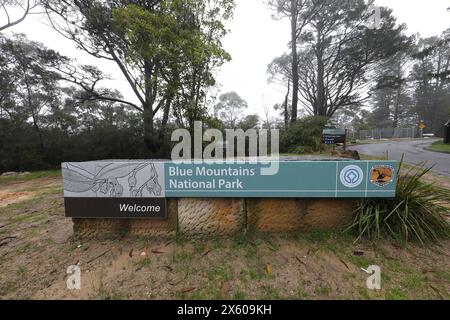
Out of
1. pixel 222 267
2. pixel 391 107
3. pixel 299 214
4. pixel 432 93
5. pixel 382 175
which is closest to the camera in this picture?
pixel 222 267

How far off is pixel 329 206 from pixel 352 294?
115 cm

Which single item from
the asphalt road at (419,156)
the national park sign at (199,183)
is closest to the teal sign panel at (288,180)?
the national park sign at (199,183)

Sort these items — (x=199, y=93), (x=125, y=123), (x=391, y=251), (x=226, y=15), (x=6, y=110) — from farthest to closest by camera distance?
(x=125, y=123), (x=6, y=110), (x=199, y=93), (x=226, y=15), (x=391, y=251)

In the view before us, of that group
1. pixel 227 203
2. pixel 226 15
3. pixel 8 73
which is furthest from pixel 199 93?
pixel 8 73

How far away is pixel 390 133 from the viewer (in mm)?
34469

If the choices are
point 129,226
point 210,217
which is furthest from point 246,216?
point 129,226

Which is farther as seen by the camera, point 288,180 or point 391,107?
point 391,107

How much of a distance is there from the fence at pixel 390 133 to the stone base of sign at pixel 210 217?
40891 mm

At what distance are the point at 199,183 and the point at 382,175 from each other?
2571 mm

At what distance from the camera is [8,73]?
423 inches

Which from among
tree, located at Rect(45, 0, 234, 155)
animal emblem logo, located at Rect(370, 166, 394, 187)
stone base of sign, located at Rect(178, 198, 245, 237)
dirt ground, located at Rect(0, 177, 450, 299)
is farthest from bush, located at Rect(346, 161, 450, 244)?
tree, located at Rect(45, 0, 234, 155)

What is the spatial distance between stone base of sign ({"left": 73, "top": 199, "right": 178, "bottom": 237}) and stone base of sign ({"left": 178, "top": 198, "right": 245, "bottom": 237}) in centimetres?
12

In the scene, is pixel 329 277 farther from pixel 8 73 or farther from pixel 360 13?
pixel 360 13

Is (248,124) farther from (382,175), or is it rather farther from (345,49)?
(382,175)
